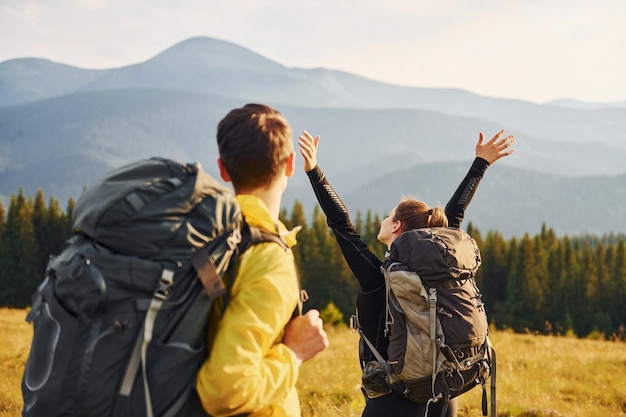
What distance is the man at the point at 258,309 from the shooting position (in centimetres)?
263

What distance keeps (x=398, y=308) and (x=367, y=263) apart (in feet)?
1.41

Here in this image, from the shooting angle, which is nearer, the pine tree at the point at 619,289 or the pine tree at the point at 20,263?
the pine tree at the point at 619,289

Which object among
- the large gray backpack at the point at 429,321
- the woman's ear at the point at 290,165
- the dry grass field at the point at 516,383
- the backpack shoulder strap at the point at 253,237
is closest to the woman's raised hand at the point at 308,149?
the large gray backpack at the point at 429,321

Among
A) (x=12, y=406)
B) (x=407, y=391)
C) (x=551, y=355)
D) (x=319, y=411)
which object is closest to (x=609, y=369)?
(x=551, y=355)

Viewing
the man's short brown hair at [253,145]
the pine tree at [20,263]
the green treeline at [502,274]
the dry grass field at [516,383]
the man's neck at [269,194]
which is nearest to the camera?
the man's short brown hair at [253,145]

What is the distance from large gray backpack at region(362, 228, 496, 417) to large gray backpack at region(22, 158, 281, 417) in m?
1.91

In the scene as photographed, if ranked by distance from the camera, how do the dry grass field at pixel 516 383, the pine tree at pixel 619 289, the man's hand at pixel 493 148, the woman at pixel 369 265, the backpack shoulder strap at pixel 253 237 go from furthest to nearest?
the pine tree at pixel 619 289 < the dry grass field at pixel 516 383 < the man's hand at pixel 493 148 < the woman at pixel 369 265 < the backpack shoulder strap at pixel 253 237

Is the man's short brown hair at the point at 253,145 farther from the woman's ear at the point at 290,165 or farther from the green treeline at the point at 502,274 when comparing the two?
the green treeline at the point at 502,274

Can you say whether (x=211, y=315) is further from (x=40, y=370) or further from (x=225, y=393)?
(x=40, y=370)

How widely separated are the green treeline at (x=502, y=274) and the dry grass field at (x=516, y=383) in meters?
57.0

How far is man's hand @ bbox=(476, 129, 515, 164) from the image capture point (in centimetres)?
584

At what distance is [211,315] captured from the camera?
2787mm

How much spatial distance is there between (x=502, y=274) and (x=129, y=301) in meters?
79.7

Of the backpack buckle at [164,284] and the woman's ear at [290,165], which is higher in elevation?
the woman's ear at [290,165]
